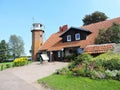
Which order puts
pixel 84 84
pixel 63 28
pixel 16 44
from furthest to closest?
pixel 16 44
pixel 63 28
pixel 84 84

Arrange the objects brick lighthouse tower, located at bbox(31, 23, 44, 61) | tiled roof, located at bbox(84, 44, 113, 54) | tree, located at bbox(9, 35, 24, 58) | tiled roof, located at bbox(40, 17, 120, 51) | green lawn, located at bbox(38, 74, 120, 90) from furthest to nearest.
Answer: tree, located at bbox(9, 35, 24, 58)
brick lighthouse tower, located at bbox(31, 23, 44, 61)
tiled roof, located at bbox(40, 17, 120, 51)
tiled roof, located at bbox(84, 44, 113, 54)
green lawn, located at bbox(38, 74, 120, 90)

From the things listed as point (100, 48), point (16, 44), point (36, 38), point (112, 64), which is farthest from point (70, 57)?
point (16, 44)

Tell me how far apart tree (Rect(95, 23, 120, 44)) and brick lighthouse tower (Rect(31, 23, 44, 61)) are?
18452mm

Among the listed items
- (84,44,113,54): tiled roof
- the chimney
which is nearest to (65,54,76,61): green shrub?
(84,44,113,54): tiled roof

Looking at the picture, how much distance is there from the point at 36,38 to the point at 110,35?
20.7 m

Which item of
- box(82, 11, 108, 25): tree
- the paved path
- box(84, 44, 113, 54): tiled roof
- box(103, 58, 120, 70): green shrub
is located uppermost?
box(82, 11, 108, 25): tree

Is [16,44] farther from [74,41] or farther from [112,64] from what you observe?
[112,64]

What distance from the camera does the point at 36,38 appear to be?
44625 mm

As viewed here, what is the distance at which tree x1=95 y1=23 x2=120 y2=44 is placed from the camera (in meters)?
27.4

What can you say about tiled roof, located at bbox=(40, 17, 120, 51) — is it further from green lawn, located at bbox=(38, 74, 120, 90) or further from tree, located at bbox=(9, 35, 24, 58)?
tree, located at bbox=(9, 35, 24, 58)

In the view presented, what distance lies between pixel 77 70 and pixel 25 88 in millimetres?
4709

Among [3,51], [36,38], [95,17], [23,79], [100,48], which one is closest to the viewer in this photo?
[23,79]

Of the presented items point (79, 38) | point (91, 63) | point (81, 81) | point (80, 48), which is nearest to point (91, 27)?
point (79, 38)

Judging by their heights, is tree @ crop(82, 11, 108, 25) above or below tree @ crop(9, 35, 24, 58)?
above
